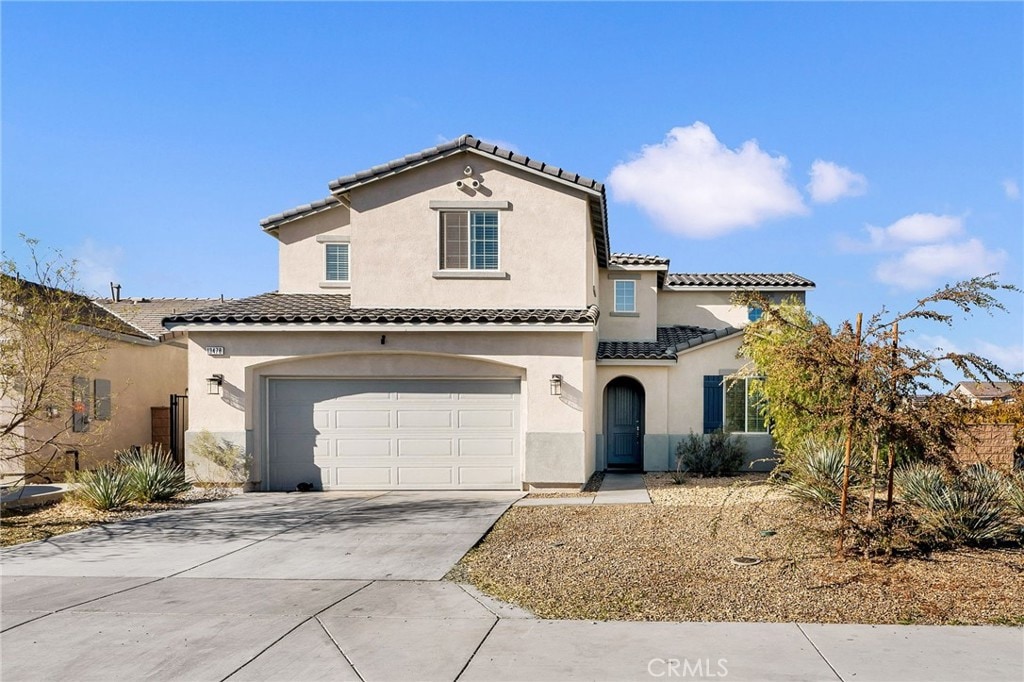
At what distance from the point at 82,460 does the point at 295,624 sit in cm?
1456

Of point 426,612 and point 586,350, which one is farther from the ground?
point 586,350

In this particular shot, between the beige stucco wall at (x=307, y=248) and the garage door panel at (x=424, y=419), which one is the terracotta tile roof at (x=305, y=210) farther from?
the garage door panel at (x=424, y=419)

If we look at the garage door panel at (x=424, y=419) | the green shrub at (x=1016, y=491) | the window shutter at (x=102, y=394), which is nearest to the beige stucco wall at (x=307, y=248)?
the window shutter at (x=102, y=394)

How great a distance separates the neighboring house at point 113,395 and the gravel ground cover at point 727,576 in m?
10.3

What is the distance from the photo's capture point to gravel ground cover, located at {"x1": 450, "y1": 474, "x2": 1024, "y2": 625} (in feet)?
23.6

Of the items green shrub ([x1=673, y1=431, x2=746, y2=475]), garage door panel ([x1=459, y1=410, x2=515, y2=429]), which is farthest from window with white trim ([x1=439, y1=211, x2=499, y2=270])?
green shrub ([x1=673, y1=431, x2=746, y2=475])

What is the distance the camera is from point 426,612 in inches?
286

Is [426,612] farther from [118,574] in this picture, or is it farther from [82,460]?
[82,460]

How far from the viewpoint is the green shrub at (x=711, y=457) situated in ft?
60.3

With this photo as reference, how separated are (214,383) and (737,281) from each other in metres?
15.1

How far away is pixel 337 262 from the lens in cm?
1962

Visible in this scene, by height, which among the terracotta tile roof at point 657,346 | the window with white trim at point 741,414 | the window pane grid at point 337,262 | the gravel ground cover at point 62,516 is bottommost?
the gravel ground cover at point 62,516

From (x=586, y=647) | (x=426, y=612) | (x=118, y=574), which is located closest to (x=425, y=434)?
(x=118, y=574)
